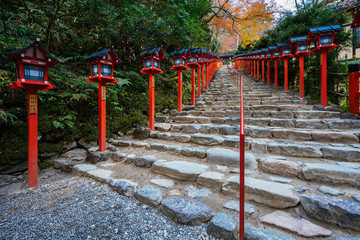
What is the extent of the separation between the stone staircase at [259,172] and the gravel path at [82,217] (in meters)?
0.15

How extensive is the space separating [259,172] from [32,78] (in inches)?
155

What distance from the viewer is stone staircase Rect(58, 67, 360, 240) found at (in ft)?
5.06

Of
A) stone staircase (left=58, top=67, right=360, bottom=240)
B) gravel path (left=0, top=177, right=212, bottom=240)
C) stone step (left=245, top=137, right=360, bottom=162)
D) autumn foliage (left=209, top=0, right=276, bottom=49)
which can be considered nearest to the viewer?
stone staircase (left=58, top=67, right=360, bottom=240)

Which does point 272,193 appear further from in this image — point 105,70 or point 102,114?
point 105,70

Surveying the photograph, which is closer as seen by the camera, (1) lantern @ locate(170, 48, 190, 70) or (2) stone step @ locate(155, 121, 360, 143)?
(2) stone step @ locate(155, 121, 360, 143)

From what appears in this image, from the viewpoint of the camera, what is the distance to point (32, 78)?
258 cm

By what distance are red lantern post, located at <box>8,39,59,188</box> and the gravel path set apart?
1.77ft

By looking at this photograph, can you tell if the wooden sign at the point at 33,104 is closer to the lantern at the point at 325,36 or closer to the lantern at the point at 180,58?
the lantern at the point at 180,58

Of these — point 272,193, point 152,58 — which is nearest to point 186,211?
point 272,193

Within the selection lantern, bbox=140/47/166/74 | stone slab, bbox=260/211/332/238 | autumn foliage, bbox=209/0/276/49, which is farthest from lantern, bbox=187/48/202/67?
autumn foliage, bbox=209/0/276/49

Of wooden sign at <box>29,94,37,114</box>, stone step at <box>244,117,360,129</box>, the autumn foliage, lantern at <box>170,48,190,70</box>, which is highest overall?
the autumn foliage

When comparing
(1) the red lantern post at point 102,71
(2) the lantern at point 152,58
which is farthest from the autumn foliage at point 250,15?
(1) the red lantern post at point 102,71

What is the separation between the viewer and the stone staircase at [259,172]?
1.54m

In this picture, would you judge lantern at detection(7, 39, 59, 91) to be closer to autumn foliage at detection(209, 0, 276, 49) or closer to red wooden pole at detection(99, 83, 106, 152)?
red wooden pole at detection(99, 83, 106, 152)
